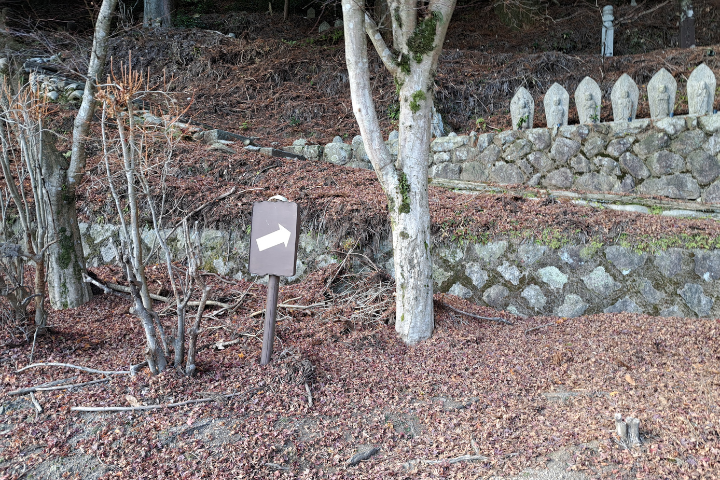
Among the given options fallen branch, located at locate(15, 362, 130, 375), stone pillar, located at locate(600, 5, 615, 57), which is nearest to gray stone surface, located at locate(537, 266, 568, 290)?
fallen branch, located at locate(15, 362, 130, 375)

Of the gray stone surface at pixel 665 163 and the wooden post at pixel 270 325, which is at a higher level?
the gray stone surface at pixel 665 163

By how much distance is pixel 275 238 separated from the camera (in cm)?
348

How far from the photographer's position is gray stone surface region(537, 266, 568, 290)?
16.5ft

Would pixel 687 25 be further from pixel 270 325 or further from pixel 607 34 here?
pixel 270 325

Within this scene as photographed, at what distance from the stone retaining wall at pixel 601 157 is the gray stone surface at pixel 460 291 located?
2341 millimetres

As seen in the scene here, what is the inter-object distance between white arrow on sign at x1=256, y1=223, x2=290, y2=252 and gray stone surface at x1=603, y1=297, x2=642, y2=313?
3.30 m

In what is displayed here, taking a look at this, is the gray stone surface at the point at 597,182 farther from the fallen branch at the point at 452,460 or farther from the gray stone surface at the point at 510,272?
the fallen branch at the point at 452,460

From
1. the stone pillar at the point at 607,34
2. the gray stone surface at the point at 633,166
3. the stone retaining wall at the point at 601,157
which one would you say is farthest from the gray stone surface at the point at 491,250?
the stone pillar at the point at 607,34

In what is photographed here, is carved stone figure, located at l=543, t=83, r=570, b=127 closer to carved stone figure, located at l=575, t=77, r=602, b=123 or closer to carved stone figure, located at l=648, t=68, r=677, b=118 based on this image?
carved stone figure, located at l=575, t=77, r=602, b=123

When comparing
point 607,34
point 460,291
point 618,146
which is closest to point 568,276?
point 460,291

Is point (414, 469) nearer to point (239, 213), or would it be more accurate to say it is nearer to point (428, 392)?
point (428, 392)

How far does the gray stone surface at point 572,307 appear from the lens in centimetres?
498

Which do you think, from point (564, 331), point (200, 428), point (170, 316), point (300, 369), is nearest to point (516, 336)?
point (564, 331)

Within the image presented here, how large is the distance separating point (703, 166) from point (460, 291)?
3.57 meters
